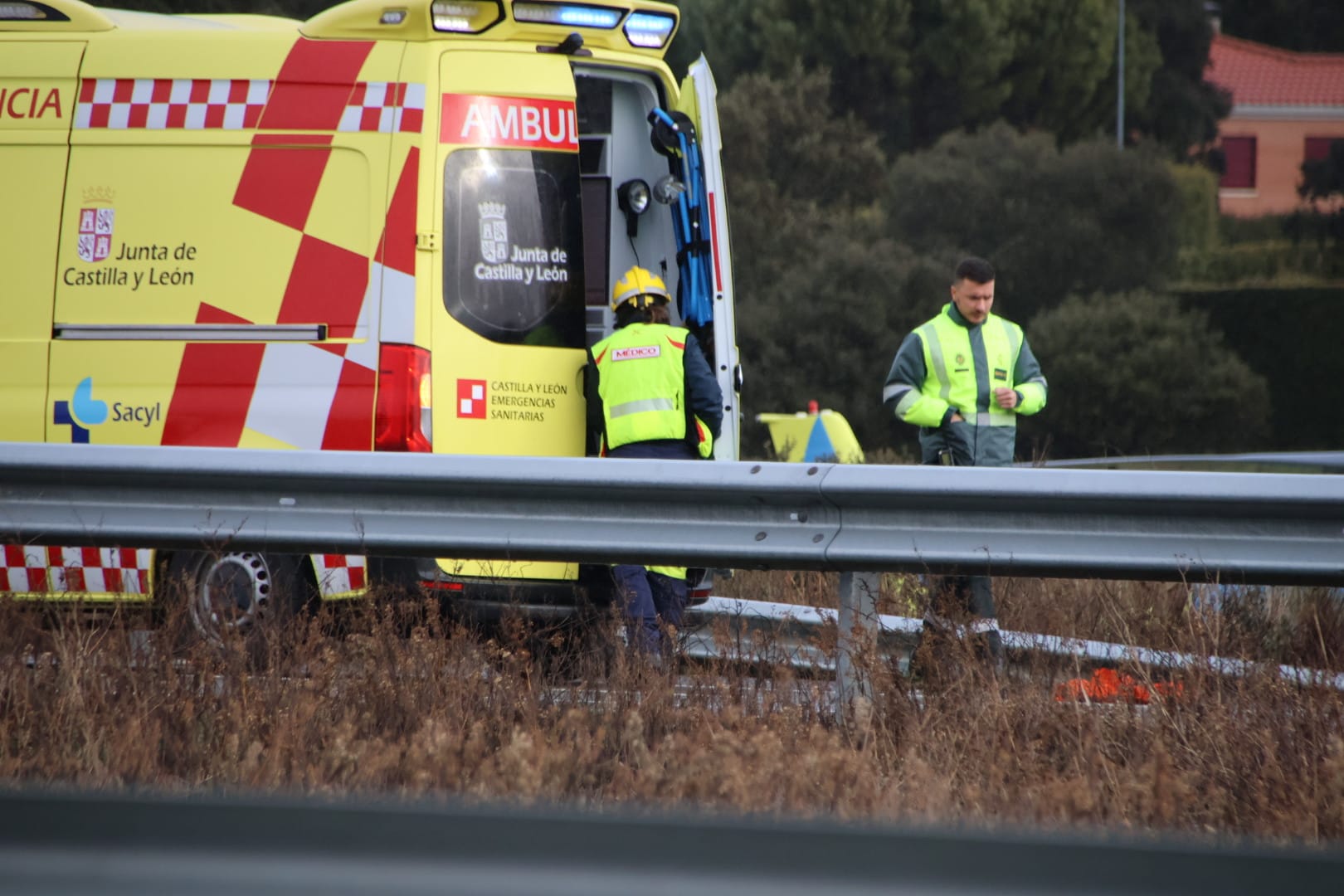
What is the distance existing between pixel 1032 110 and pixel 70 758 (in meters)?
Result: 33.9

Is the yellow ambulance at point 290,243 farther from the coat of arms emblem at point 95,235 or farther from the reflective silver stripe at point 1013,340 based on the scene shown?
the reflective silver stripe at point 1013,340

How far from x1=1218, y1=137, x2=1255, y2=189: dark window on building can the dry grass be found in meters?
47.8

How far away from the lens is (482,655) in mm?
4273

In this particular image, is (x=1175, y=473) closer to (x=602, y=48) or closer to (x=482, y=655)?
(x=482, y=655)

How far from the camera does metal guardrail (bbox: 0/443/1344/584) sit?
3.96m

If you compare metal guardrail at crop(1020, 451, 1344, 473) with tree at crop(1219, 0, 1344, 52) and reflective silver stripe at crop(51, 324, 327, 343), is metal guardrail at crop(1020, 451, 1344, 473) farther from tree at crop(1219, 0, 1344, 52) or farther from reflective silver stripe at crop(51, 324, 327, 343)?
tree at crop(1219, 0, 1344, 52)

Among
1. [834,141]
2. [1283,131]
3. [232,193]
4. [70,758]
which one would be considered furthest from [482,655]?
[1283,131]

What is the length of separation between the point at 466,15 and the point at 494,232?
789 millimetres

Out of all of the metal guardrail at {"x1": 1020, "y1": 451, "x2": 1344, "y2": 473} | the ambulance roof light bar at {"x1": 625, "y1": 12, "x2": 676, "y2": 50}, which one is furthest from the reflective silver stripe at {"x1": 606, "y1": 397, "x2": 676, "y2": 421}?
the metal guardrail at {"x1": 1020, "y1": 451, "x2": 1344, "y2": 473}

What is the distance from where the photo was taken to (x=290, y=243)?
550cm

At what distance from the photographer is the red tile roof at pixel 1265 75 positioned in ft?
156

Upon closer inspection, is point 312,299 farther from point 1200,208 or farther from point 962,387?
point 1200,208

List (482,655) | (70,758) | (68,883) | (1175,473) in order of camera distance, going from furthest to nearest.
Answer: (482,655) → (1175,473) → (70,758) → (68,883)

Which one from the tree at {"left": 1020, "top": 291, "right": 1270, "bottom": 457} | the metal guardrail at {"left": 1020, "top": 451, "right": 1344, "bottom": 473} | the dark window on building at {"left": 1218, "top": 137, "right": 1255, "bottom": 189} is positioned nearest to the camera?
the metal guardrail at {"left": 1020, "top": 451, "right": 1344, "bottom": 473}
